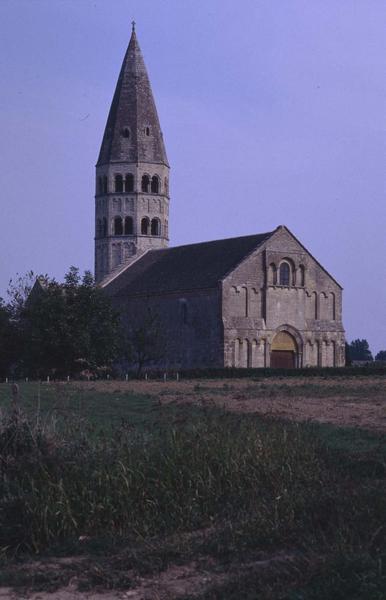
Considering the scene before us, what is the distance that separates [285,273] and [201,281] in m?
5.81

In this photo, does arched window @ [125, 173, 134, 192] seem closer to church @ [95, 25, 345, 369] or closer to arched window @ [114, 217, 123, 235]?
church @ [95, 25, 345, 369]

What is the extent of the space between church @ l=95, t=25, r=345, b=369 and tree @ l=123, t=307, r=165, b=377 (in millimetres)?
1124

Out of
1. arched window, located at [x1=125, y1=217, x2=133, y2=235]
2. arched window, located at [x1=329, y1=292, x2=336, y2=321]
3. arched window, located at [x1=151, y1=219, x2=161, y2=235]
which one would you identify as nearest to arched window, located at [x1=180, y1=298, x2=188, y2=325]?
arched window, located at [x1=329, y1=292, x2=336, y2=321]

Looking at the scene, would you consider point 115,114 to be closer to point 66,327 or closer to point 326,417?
point 66,327

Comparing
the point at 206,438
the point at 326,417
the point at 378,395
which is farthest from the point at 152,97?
the point at 206,438

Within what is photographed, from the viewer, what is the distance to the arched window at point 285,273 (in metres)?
66.9

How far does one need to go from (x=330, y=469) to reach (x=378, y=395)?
586 inches

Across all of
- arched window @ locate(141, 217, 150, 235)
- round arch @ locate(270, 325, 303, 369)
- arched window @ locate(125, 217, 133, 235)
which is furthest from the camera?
arched window @ locate(141, 217, 150, 235)

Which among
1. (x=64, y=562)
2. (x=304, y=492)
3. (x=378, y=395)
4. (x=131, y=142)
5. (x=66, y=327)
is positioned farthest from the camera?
(x=131, y=142)

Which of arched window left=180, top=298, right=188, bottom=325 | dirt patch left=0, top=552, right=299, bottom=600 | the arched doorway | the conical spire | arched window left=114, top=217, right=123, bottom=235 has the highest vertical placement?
the conical spire

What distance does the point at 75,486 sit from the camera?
1467cm

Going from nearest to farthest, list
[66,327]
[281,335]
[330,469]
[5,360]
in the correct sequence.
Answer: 1. [330,469]
2. [66,327]
3. [5,360]
4. [281,335]

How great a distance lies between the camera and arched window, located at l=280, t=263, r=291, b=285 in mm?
66875

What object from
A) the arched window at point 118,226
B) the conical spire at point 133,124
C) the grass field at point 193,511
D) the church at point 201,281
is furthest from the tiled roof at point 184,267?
the grass field at point 193,511
